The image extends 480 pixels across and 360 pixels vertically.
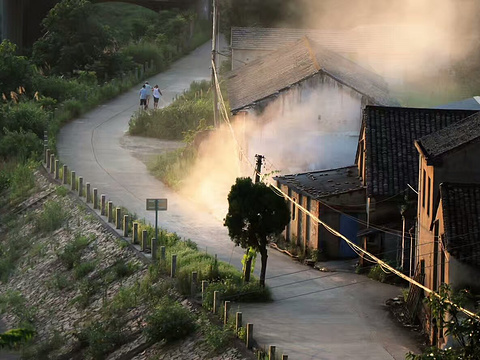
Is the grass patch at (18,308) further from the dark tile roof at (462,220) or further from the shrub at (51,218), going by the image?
the dark tile roof at (462,220)

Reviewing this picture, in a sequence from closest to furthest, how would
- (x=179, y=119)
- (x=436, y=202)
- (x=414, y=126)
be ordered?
(x=436, y=202) < (x=414, y=126) < (x=179, y=119)

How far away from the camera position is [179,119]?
56875 mm

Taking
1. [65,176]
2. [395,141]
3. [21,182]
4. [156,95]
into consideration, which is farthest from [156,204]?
[156,95]

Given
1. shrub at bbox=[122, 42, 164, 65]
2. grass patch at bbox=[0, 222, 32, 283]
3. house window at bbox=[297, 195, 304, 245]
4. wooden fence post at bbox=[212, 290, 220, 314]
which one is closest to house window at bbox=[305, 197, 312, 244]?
house window at bbox=[297, 195, 304, 245]

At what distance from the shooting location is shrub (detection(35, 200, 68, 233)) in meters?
44.0

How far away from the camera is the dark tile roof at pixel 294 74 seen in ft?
152

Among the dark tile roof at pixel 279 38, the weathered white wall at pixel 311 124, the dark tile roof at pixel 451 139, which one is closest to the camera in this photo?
the dark tile roof at pixel 451 139

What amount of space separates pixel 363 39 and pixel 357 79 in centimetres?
1302

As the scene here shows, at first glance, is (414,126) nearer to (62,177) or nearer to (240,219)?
(240,219)

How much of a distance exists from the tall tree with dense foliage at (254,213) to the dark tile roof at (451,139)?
3940 millimetres

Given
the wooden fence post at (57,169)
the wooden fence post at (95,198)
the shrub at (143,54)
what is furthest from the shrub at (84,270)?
the shrub at (143,54)

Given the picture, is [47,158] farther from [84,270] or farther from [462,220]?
[462,220]

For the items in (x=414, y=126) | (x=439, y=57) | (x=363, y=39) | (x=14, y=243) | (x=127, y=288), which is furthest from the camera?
(x=439, y=57)

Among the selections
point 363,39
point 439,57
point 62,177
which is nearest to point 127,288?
point 62,177
